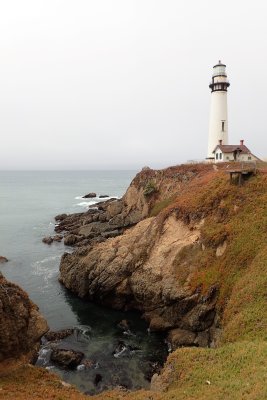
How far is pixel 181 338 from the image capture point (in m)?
29.1

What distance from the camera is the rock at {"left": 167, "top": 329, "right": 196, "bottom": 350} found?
94.2ft

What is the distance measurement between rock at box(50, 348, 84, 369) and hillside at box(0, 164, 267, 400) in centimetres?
597

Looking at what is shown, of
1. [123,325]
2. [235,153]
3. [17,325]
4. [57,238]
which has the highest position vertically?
[235,153]

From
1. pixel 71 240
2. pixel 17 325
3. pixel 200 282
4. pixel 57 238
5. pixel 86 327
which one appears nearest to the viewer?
pixel 17 325

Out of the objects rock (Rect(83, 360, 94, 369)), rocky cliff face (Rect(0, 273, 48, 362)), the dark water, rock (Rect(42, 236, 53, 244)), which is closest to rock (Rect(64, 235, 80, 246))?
the dark water

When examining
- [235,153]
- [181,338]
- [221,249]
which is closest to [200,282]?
[221,249]

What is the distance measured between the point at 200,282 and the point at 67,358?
13668mm

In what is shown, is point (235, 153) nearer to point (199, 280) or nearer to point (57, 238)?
point (199, 280)

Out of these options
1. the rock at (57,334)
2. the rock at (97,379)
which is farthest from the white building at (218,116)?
the rock at (97,379)

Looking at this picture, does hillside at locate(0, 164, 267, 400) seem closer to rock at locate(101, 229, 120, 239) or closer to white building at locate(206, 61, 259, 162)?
rock at locate(101, 229, 120, 239)

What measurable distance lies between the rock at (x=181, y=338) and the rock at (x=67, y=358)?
797 centimetres

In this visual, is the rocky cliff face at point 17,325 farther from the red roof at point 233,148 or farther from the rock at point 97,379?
the red roof at point 233,148

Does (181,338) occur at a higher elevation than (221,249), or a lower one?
lower

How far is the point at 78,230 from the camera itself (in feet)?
222
